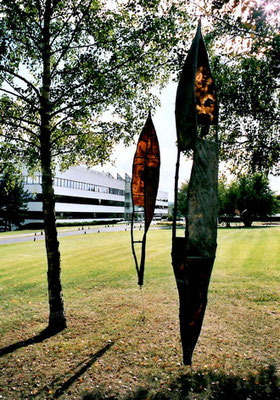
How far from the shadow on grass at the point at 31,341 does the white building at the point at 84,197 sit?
111ft

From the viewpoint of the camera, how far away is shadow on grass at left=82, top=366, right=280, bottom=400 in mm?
4926

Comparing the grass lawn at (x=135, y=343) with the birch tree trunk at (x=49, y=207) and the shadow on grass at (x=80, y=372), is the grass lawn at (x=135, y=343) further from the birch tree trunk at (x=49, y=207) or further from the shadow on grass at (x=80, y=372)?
the birch tree trunk at (x=49, y=207)

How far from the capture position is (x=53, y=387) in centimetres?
527

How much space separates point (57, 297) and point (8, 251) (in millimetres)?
16233

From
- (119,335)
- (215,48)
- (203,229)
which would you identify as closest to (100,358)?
(119,335)

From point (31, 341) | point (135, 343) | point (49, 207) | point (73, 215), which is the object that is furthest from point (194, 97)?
point (73, 215)

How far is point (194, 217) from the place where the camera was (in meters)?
3.15

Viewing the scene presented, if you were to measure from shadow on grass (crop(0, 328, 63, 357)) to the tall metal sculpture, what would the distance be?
5.08 meters

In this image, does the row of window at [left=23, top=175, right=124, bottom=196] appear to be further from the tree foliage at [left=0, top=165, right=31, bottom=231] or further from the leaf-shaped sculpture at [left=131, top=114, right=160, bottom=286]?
the leaf-shaped sculpture at [left=131, top=114, right=160, bottom=286]

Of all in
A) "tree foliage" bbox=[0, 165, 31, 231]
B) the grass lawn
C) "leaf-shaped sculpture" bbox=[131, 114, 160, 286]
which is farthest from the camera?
"tree foliage" bbox=[0, 165, 31, 231]

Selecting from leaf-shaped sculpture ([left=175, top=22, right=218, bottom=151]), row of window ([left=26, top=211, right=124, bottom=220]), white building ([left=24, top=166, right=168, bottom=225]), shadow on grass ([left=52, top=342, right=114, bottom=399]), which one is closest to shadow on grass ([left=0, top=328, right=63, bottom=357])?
shadow on grass ([left=52, top=342, right=114, bottom=399])

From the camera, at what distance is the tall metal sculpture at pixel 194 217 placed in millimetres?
3152

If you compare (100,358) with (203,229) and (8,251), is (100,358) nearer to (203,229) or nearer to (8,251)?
(203,229)

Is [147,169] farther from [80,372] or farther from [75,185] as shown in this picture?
[75,185]
